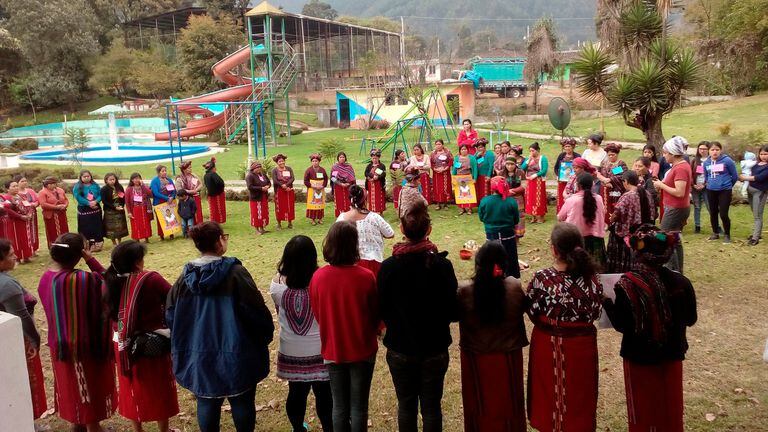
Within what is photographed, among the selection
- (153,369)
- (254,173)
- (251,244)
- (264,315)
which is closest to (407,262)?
(264,315)

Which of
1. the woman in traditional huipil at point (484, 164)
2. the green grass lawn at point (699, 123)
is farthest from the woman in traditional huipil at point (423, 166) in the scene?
the green grass lawn at point (699, 123)

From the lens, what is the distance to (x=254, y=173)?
10.9 meters

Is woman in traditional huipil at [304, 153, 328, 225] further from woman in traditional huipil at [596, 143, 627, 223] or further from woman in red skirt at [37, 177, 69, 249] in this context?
woman in traditional huipil at [596, 143, 627, 223]

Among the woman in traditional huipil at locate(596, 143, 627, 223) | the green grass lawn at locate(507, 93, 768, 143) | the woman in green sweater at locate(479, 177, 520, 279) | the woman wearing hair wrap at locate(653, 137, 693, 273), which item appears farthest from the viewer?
the green grass lawn at locate(507, 93, 768, 143)

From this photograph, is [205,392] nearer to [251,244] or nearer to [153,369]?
[153,369]

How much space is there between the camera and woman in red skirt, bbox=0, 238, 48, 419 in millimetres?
3896

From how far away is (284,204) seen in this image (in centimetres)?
1142

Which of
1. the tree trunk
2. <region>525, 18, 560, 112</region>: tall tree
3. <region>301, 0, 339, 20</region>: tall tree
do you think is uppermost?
<region>301, 0, 339, 20</region>: tall tree

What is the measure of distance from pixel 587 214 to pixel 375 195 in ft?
19.7

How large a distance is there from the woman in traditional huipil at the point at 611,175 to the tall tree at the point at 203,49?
38.8 metres

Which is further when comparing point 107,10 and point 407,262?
point 107,10

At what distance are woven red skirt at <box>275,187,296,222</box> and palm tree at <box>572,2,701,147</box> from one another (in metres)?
5.66

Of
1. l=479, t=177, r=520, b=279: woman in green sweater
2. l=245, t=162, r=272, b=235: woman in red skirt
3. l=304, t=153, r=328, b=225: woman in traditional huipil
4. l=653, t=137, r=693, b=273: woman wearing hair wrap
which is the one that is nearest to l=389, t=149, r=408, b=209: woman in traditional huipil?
l=304, t=153, r=328, b=225: woman in traditional huipil

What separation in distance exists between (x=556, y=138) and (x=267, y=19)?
46.0 ft
